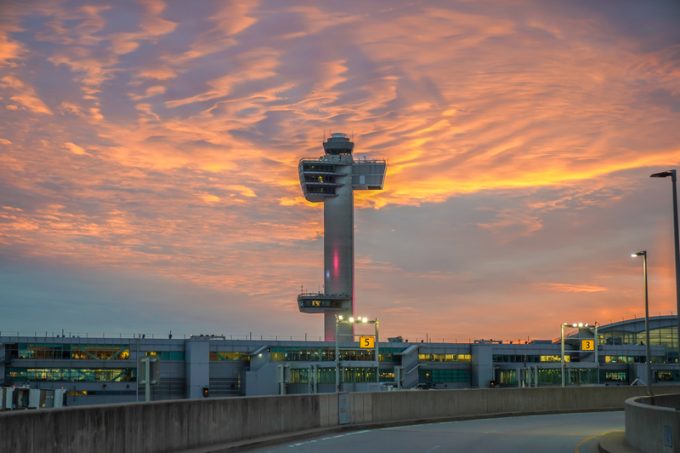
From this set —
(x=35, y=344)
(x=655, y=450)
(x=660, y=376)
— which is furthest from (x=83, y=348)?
(x=655, y=450)

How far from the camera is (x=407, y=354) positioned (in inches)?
6083

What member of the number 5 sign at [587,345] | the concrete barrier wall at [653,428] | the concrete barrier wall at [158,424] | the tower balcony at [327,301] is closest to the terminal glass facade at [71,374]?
the tower balcony at [327,301]

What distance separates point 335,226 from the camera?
595ft

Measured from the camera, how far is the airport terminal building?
137625mm

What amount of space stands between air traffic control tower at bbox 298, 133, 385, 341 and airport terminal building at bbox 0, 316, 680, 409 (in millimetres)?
18725

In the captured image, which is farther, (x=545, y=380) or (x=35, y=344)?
(x=545, y=380)

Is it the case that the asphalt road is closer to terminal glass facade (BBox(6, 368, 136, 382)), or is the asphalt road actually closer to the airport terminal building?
the airport terminal building

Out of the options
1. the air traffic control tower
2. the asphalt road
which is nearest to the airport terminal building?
the air traffic control tower

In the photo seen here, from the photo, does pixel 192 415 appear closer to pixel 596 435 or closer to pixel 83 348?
pixel 596 435

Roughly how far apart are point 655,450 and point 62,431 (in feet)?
48.3

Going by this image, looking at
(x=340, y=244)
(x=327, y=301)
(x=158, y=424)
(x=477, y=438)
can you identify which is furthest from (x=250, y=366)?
(x=158, y=424)

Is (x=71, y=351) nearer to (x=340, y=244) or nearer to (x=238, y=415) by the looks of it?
(x=340, y=244)

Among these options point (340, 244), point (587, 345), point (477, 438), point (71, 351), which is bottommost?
point (477, 438)

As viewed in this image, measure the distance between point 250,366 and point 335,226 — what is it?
42.5 metres
